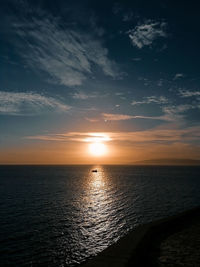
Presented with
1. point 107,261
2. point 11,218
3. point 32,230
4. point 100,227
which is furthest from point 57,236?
point 107,261

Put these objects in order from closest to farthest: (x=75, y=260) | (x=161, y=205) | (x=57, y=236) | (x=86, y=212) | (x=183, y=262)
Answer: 1. (x=183, y=262)
2. (x=75, y=260)
3. (x=57, y=236)
4. (x=86, y=212)
5. (x=161, y=205)

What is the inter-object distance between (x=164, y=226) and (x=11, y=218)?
2342 centimetres

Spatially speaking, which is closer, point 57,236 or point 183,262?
point 183,262

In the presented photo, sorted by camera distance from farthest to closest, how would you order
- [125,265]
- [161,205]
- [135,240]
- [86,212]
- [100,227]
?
[161,205] < [86,212] < [100,227] < [135,240] < [125,265]

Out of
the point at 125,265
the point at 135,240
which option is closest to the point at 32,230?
the point at 135,240

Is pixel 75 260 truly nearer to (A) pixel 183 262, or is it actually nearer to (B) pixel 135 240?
(B) pixel 135 240

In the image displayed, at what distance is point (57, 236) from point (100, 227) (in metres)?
6.19

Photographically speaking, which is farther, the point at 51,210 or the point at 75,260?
the point at 51,210

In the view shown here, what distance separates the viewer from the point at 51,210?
1444 inches

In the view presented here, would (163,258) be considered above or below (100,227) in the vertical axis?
above

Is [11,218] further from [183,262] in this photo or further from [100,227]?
[183,262]

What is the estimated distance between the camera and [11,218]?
31.1m

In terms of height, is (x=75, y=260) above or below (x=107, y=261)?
below

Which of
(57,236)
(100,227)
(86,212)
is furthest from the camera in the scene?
(86,212)
